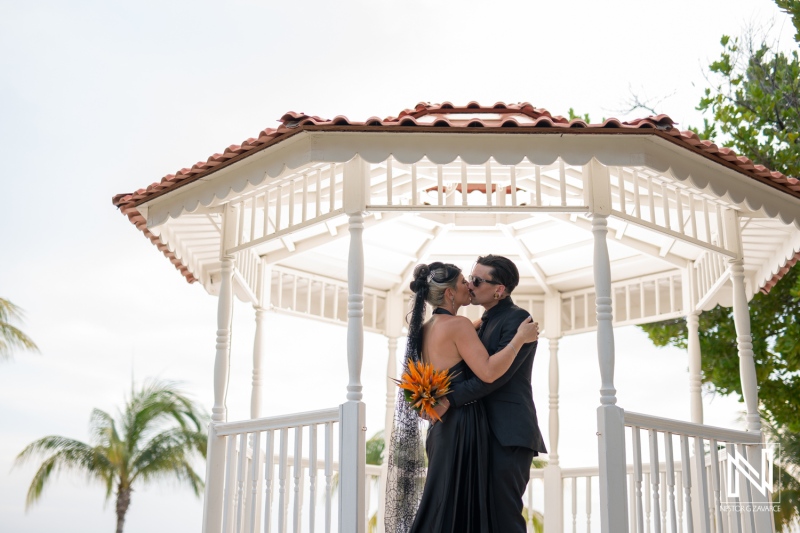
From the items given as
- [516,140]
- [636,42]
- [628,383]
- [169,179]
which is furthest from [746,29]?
[636,42]

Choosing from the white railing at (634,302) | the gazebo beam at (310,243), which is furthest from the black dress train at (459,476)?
the white railing at (634,302)

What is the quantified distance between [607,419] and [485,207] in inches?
69.7

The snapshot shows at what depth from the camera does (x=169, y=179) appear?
23.9ft

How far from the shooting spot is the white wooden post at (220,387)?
24.3 feet

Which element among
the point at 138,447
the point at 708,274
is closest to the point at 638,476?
the point at 708,274

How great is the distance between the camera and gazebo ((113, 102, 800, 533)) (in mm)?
6527

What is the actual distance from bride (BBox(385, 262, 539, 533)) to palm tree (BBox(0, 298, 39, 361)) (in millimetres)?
→ 18608

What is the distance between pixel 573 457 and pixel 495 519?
2333 centimetres

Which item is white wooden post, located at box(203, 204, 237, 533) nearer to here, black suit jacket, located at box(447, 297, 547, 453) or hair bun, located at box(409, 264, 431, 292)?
hair bun, located at box(409, 264, 431, 292)

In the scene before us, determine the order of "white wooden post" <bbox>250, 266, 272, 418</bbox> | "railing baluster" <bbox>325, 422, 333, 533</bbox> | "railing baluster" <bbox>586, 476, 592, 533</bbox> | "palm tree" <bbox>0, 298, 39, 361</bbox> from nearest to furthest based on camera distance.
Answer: "railing baluster" <bbox>325, 422, 333, 533</bbox>, "white wooden post" <bbox>250, 266, 272, 418</bbox>, "railing baluster" <bbox>586, 476, 592, 533</bbox>, "palm tree" <bbox>0, 298, 39, 361</bbox>

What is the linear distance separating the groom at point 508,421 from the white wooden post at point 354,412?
0.77 metres

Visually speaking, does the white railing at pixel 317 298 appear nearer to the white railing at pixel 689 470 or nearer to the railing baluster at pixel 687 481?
the white railing at pixel 689 470

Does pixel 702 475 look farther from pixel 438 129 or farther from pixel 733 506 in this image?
pixel 438 129

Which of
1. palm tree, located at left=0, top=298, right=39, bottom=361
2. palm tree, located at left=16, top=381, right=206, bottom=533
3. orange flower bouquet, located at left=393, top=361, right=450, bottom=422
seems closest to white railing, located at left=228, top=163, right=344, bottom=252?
orange flower bouquet, located at left=393, top=361, right=450, bottom=422
